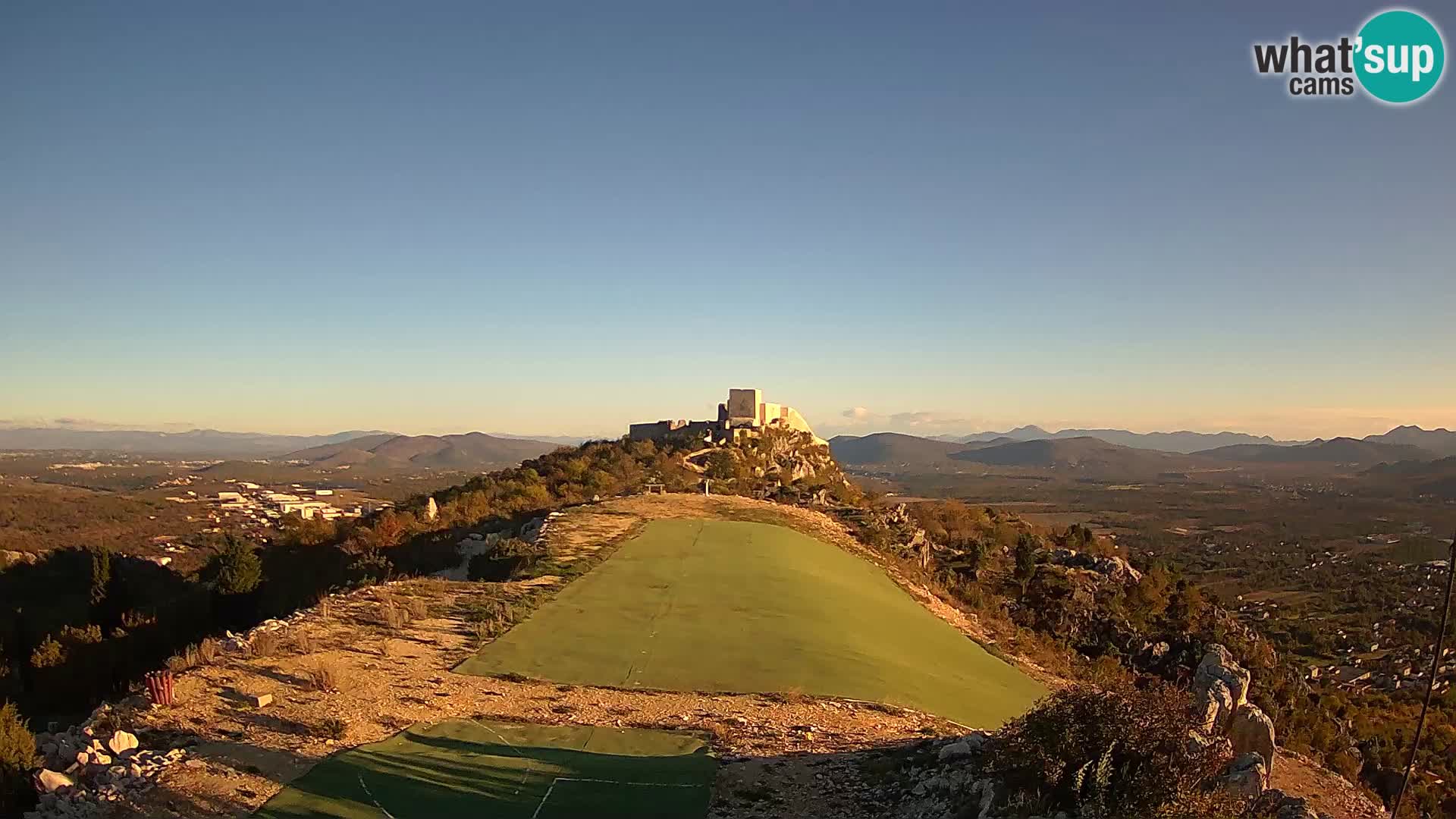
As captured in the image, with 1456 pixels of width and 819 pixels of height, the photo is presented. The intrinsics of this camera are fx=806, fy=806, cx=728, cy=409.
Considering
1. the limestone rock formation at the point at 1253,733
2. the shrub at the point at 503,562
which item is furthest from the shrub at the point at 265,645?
the limestone rock formation at the point at 1253,733

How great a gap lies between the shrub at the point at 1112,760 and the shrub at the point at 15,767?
1045cm

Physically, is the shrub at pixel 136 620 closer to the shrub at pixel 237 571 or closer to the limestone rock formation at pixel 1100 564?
the shrub at pixel 237 571

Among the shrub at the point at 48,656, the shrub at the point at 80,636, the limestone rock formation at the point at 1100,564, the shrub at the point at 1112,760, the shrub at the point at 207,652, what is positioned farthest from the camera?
the limestone rock formation at the point at 1100,564

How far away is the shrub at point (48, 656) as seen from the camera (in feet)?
61.1

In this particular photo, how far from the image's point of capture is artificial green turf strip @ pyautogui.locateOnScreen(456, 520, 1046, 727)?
516 inches

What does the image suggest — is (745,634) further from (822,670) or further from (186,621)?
(186,621)

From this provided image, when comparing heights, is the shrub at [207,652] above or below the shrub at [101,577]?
above

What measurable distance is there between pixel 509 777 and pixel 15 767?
18.5 feet

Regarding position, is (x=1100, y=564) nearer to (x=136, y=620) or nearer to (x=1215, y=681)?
(x=1215, y=681)

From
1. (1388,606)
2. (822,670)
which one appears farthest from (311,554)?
(1388,606)

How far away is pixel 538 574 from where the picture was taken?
19.8 m

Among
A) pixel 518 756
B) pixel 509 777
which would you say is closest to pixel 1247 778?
pixel 509 777

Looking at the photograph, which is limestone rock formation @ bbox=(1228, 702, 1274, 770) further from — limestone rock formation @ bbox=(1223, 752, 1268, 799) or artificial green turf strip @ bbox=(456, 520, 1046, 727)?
artificial green turf strip @ bbox=(456, 520, 1046, 727)

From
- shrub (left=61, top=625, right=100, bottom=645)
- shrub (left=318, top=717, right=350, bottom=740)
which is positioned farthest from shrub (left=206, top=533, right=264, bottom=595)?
shrub (left=318, top=717, right=350, bottom=740)
